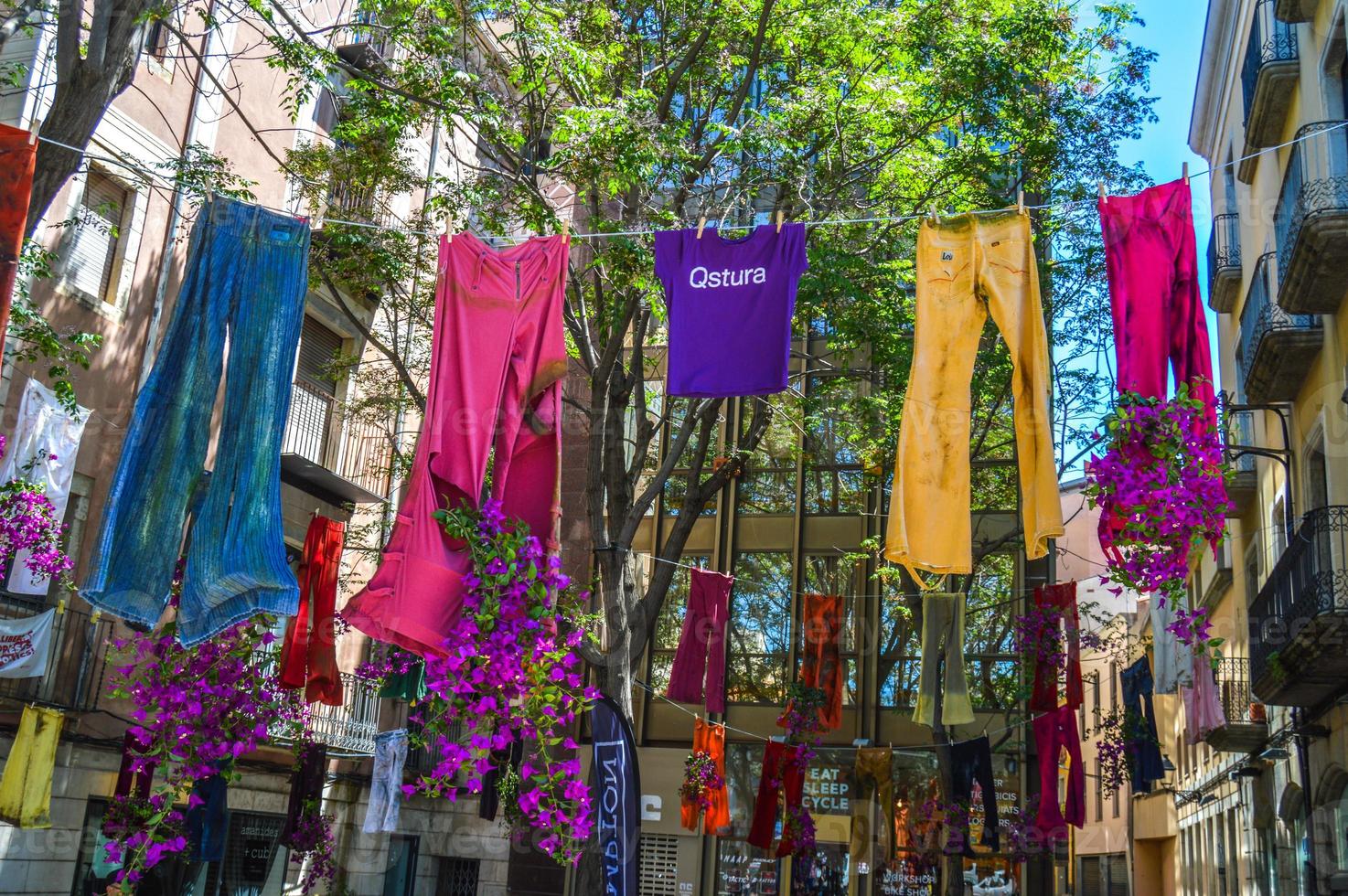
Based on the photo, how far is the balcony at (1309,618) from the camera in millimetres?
11555

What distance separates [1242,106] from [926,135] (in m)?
5.12

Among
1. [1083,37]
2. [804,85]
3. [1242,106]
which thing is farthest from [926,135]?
[1242,106]

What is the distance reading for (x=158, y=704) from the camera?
9.67m

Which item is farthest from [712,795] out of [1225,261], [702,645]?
[1225,261]

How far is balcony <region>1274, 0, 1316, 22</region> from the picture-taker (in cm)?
1355

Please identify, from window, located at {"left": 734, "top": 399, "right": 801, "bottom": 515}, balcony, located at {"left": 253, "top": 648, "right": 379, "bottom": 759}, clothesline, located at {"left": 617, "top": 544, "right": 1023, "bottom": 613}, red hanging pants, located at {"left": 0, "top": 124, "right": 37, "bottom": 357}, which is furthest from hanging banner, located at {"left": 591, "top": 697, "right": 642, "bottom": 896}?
window, located at {"left": 734, "top": 399, "right": 801, "bottom": 515}

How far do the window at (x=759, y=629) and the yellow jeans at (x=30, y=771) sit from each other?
14.0m

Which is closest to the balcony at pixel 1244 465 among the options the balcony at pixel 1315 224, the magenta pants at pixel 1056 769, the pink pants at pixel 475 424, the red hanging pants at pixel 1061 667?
the red hanging pants at pixel 1061 667

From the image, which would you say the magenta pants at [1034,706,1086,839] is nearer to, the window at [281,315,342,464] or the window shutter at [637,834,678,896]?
the window shutter at [637,834,678,896]

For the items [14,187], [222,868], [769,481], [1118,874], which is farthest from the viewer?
[1118,874]

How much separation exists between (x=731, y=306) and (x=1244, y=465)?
39.2 ft

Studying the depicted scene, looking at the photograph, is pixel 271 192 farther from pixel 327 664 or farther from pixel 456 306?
pixel 456 306

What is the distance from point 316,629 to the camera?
620 inches

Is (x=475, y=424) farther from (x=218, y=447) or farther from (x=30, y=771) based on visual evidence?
(x=30, y=771)
